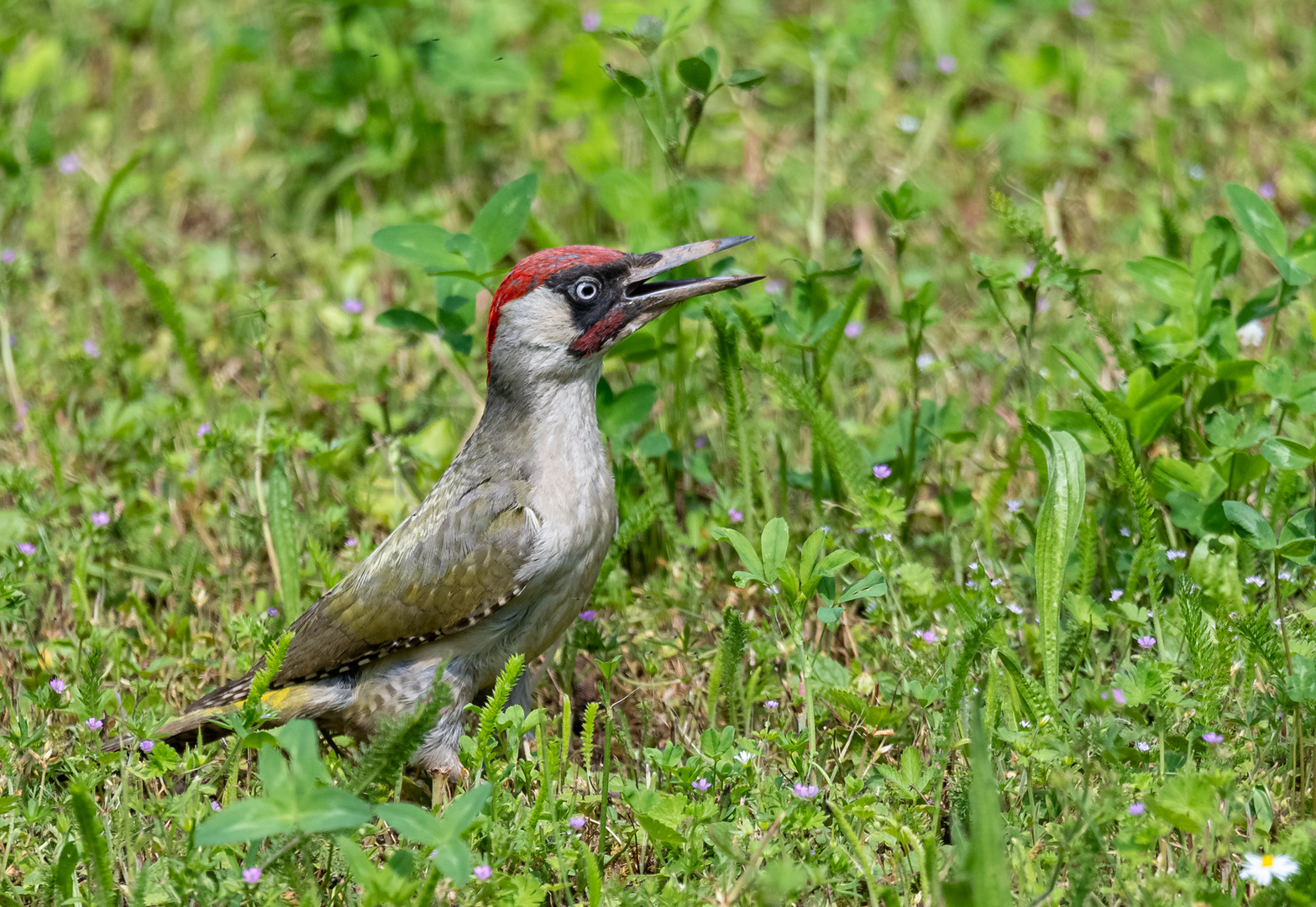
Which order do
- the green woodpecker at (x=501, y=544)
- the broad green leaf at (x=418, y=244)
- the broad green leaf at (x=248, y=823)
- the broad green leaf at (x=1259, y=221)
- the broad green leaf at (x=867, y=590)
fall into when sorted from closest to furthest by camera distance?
the broad green leaf at (x=248, y=823)
the broad green leaf at (x=867, y=590)
the green woodpecker at (x=501, y=544)
the broad green leaf at (x=1259, y=221)
the broad green leaf at (x=418, y=244)

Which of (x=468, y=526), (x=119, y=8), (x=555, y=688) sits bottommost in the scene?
(x=555, y=688)

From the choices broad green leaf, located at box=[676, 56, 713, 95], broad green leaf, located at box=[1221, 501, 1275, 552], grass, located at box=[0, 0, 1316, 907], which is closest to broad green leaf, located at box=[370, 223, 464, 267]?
grass, located at box=[0, 0, 1316, 907]

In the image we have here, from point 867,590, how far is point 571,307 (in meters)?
1.21

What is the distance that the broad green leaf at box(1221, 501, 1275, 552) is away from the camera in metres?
3.50

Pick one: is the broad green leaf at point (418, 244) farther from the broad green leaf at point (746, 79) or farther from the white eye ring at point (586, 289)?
the broad green leaf at point (746, 79)

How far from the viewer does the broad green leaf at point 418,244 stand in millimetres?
4352

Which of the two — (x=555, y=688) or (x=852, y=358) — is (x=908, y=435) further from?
(x=555, y=688)

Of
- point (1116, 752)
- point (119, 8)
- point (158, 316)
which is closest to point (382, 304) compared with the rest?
point (158, 316)

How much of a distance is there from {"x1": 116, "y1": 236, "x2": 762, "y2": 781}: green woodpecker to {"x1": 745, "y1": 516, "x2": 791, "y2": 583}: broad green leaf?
1.90 feet

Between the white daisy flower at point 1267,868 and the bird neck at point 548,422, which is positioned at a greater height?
the bird neck at point 548,422

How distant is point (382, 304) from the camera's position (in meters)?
6.14

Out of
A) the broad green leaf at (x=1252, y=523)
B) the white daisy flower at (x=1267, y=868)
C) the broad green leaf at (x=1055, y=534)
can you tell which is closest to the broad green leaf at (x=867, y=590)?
the broad green leaf at (x=1055, y=534)

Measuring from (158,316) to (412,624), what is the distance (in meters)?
3.05

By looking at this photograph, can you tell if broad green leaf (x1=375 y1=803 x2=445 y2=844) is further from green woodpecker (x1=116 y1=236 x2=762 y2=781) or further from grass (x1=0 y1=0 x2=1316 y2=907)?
green woodpecker (x1=116 y1=236 x2=762 y2=781)
